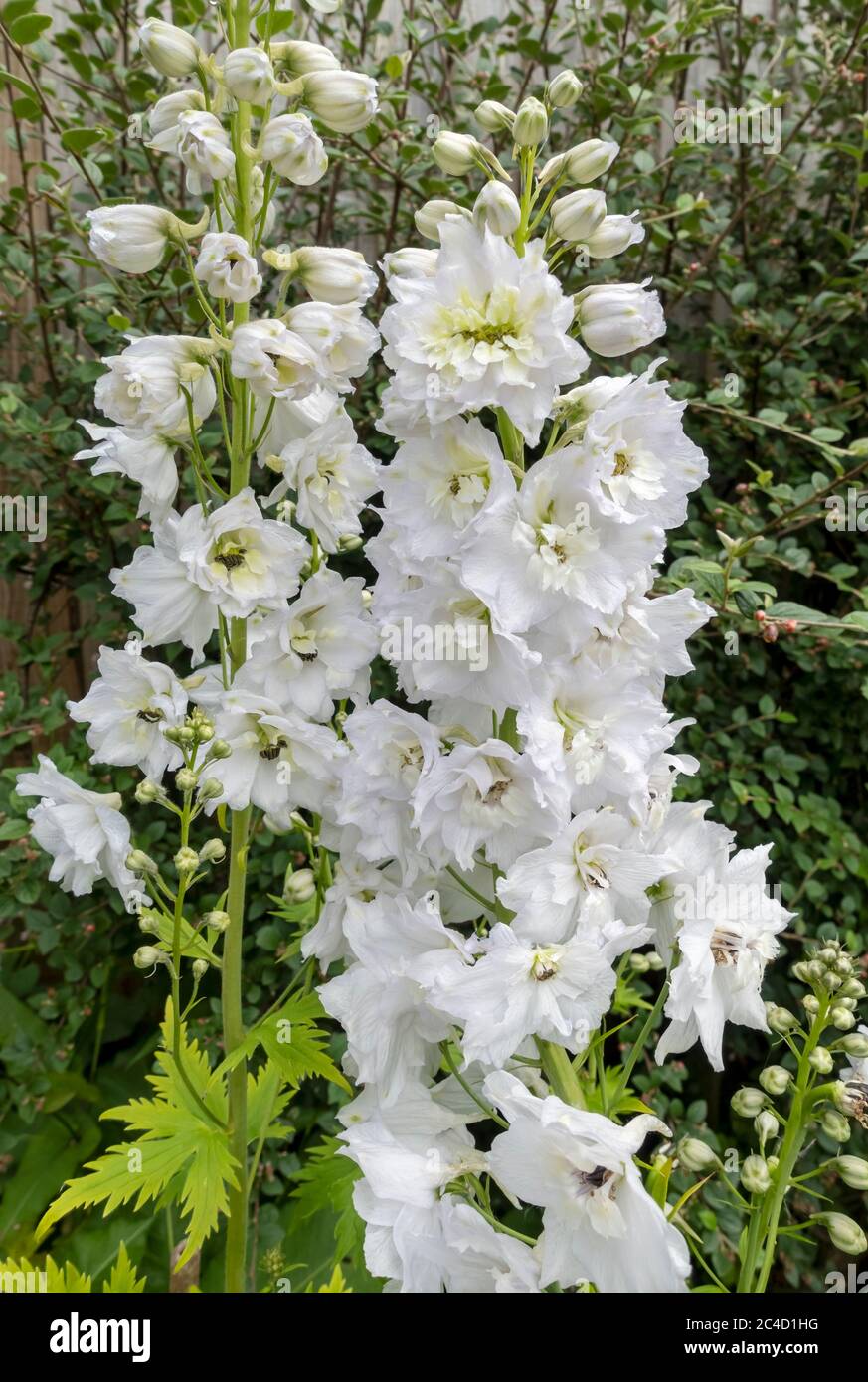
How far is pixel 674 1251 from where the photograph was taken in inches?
32.1

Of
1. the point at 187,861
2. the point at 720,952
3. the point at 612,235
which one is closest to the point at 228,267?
the point at 612,235

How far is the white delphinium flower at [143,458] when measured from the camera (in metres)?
1.16

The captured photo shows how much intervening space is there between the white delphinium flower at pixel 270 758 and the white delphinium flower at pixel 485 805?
212 mm

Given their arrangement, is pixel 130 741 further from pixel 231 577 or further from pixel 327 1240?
pixel 327 1240

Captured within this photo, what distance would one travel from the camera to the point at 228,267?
3.50 feet

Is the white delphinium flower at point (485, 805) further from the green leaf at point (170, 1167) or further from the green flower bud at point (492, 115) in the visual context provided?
the green flower bud at point (492, 115)

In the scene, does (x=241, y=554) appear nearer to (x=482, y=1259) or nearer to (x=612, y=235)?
(x=612, y=235)

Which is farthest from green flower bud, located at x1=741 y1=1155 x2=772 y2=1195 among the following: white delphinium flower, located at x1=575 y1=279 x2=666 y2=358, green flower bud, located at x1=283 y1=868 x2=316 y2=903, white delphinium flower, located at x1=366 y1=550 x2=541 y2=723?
white delphinium flower, located at x1=575 y1=279 x2=666 y2=358

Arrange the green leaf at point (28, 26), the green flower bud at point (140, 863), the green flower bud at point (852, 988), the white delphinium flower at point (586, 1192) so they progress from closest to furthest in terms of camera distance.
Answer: the white delphinium flower at point (586, 1192) → the green flower bud at point (852, 988) → the green flower bud at point (140, 863) → the green leaf at point (28, 26)

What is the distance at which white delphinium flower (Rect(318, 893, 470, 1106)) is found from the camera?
0.97 metres

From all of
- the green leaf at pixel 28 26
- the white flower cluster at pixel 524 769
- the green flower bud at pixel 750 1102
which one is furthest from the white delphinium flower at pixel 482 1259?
the green leaf at pixel 28 26

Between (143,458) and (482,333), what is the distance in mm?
449
